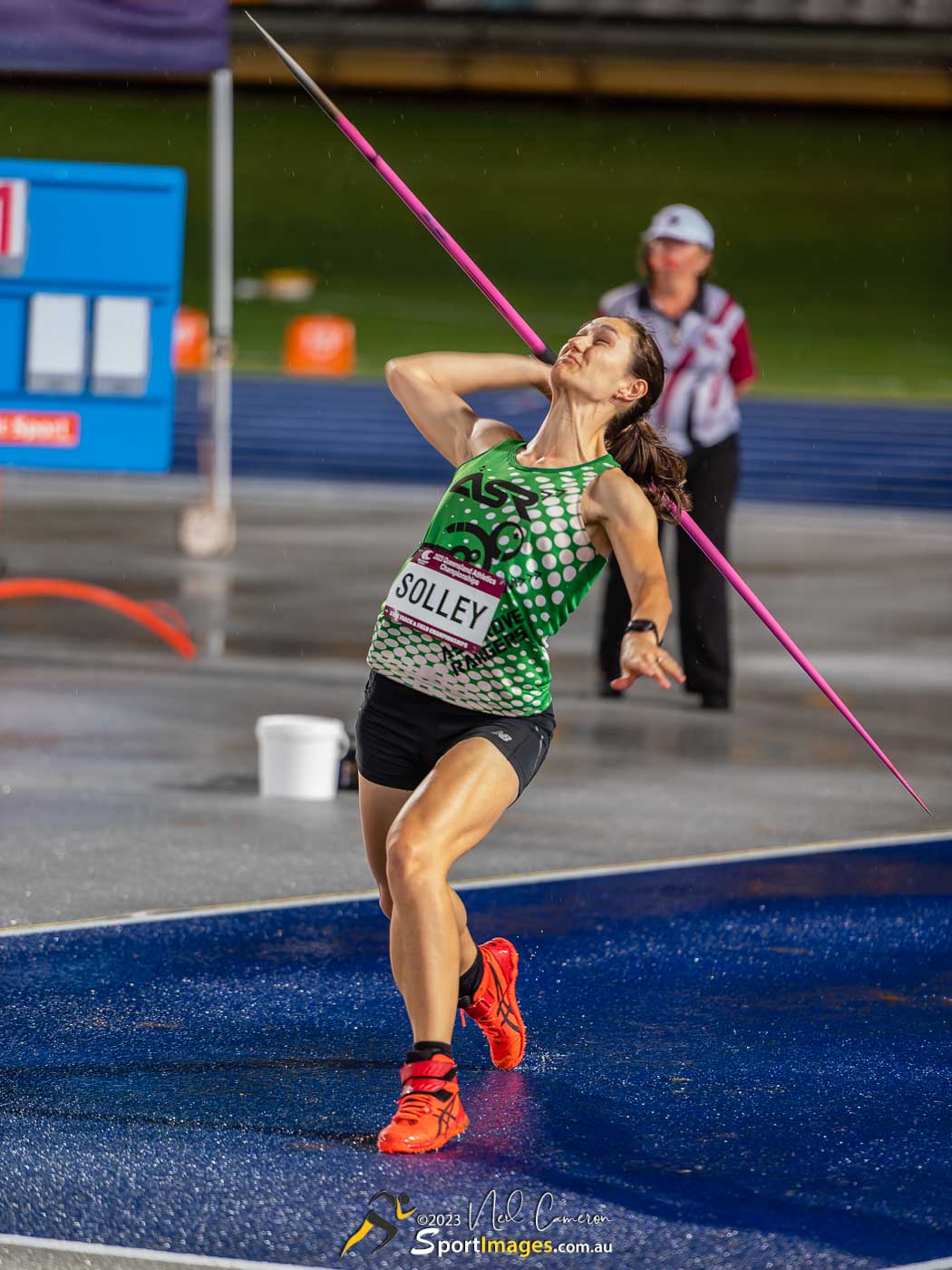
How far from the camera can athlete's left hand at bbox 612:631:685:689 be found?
4.46 metres

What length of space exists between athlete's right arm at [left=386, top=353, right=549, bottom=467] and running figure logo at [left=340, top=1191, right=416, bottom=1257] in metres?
1.73

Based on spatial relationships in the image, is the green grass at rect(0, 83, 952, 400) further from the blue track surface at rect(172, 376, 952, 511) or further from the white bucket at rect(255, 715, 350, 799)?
the white bucket at rect(255, 715, 350, 799)

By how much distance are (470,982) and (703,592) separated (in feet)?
18.8

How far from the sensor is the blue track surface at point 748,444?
23609 mm

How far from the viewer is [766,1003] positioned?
6.18 m

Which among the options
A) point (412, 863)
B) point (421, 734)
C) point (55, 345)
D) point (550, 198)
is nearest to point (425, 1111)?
point (412, 863)

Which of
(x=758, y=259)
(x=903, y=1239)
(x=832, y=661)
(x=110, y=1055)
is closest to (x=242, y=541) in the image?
(x=832, y=661)

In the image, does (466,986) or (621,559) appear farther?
(466,986)

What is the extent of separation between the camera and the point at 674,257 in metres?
10.4

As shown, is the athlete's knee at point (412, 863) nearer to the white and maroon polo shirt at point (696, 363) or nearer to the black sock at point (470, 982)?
the black sock at point (470, 982)

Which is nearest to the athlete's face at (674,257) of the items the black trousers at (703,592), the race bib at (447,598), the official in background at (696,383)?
the official in background at (696,383)

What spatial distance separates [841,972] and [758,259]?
3810 cm

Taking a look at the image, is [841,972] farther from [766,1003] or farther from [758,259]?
[758,259]

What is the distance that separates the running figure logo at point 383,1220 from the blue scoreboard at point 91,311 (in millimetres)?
8090
